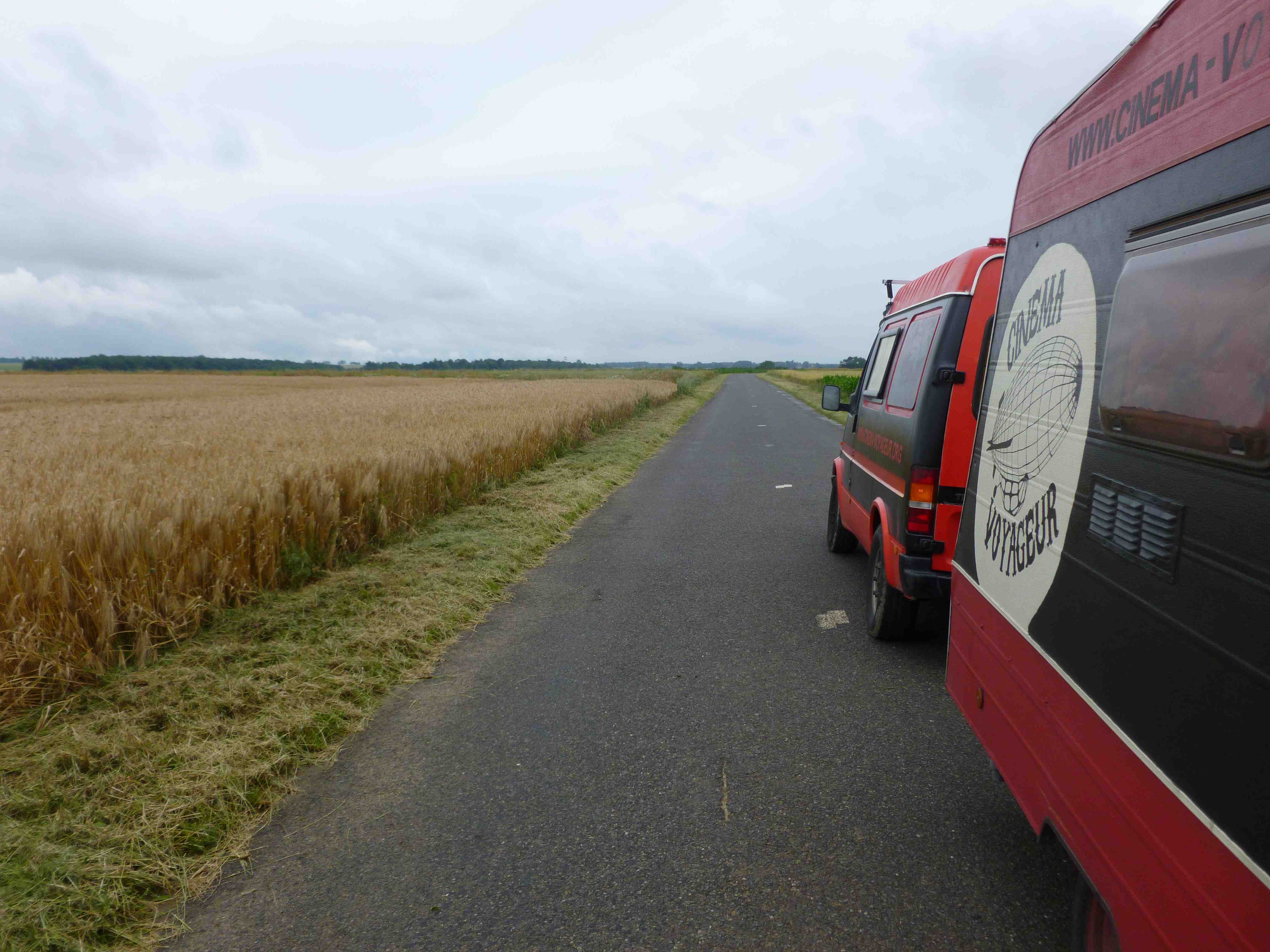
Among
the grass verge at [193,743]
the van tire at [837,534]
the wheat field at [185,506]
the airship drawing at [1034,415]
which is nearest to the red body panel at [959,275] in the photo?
the airship drawing at [1034,415]

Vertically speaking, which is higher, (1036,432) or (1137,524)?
(1036,432)

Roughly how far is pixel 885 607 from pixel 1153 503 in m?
3.00

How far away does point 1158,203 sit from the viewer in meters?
1.74

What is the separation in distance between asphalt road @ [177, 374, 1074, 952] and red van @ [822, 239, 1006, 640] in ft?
1.71

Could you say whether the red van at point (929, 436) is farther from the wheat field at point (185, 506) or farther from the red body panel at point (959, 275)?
the wheat field at point (185, 506)

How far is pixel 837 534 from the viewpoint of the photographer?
6.76 meters

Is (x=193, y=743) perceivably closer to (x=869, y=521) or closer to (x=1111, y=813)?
(x=1111, y=813)

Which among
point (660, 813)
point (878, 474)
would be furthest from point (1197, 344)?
point (878, 474)

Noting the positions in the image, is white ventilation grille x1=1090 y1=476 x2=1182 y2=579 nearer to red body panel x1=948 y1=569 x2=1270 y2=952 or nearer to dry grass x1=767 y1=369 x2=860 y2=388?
red body panel x1=948 y1=569 x2=1270 y2=952

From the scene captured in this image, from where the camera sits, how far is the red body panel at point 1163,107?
58.2 inches

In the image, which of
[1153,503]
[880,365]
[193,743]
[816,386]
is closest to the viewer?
[1153,503]

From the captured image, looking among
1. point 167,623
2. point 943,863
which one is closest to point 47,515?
point 167,623

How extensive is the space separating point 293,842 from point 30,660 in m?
1.98

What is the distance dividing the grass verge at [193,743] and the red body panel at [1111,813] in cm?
273
